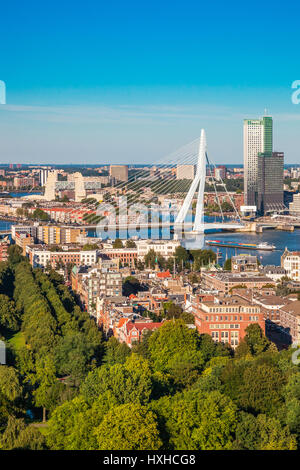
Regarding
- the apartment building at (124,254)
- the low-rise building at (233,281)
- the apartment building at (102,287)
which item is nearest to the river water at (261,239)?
the apartment building at (124,254)

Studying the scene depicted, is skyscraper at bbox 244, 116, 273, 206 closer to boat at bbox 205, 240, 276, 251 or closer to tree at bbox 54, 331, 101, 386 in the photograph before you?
boat at bbox 205, 240, 276, 251

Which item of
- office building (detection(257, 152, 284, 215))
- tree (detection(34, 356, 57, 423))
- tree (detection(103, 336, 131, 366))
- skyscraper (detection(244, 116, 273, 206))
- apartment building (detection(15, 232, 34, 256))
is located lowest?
tree (detection(34, 356, 57, 423))

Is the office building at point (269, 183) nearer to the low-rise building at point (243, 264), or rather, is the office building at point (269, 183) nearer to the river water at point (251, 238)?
the river water at point (251, 238)

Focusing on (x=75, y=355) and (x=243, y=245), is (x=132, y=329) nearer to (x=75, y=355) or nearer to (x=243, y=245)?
(x=75, y=355)

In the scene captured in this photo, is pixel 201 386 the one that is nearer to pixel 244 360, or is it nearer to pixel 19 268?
pixel 244 360

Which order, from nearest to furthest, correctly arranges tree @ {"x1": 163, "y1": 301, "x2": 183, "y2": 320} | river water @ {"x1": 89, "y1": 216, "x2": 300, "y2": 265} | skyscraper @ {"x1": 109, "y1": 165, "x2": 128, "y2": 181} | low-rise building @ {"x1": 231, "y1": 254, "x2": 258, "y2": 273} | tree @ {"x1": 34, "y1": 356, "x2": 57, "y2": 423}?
tree @ {"x1": 34, "y1": 356, "x2": 57, "y2": 423} → tree @ {"x1": 163, "y1": 301, "x2": 183, "y2": 320} → low-rise building @ {"x1": 231, "y1": 254, "x2": 258, "y2": 273} → river water @ {"x1": 89, "y1": 216, "x2": 300, "y2": 265} → skyscraper @ {"x1": 109, "y1": 165, "x2": 128, "y2": 181}

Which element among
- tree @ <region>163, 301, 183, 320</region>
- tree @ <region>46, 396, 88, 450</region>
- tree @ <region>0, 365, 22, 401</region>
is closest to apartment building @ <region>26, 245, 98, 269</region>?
tree @ <region>163, 301, 183, 320</region>

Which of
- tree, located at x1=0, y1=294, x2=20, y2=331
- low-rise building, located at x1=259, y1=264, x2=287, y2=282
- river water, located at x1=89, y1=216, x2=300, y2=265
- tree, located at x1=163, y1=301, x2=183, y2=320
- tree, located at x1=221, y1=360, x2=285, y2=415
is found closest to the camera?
tree, located at x1=221, y1=360, x2=285, y2=415
